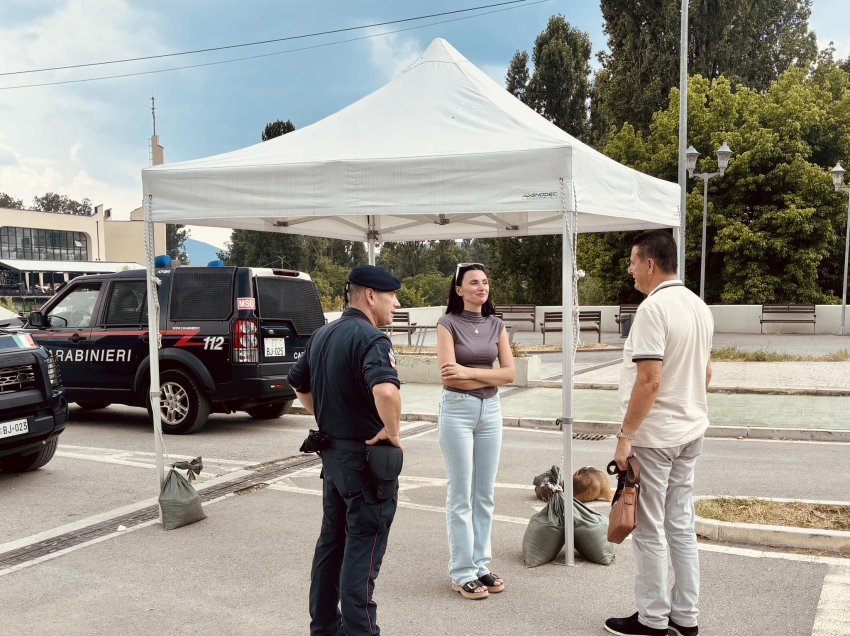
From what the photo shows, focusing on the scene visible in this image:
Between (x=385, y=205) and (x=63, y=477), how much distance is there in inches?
176

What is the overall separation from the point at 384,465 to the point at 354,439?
0.63 feet

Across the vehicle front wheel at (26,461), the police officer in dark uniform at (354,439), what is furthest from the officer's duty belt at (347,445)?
the vehicle front wheel at (26,461)

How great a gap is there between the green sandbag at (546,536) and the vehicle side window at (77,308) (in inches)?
289

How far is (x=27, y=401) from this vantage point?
272 inches

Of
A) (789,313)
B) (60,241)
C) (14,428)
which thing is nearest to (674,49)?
(789,313)

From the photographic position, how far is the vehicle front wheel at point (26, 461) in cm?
751

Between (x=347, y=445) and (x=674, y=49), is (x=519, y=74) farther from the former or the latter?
(x=347, y=445)

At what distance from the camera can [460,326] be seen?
4.39 m

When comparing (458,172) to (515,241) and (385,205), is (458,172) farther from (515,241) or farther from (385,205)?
(515,241)

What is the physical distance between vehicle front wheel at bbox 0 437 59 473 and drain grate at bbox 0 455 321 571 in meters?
1.95

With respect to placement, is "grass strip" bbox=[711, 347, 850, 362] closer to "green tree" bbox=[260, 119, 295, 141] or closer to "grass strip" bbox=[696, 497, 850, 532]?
"grass strip" bbox=[696, 497, 850, 532]

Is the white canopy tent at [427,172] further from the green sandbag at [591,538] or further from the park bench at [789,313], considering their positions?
Answer: the park bench at [789,313]

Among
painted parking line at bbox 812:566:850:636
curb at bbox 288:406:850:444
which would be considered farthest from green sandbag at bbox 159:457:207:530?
curb at bbox 288:406:850:444

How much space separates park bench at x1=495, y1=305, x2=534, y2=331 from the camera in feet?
102
